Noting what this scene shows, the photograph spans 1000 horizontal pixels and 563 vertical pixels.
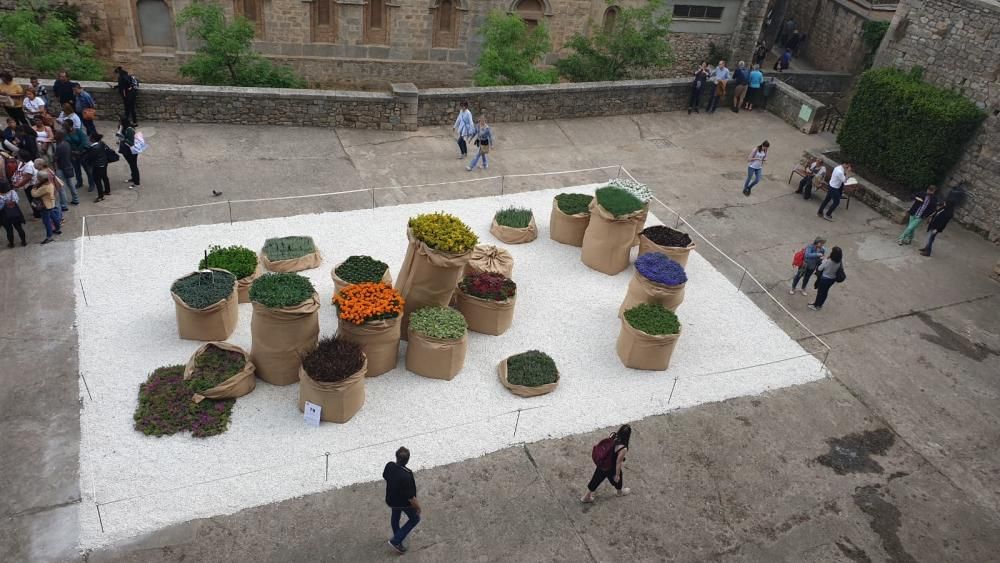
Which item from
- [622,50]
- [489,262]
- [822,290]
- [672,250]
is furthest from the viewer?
[622,50]

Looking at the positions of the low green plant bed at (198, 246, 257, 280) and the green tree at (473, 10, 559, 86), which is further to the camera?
the green tree at (473, 10, 559, 86)

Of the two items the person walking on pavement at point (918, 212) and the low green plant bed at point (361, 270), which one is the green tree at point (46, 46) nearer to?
the low green plant bed at point (361, 270)

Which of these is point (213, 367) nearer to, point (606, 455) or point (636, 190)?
point (606, 455)

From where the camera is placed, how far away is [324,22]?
2683 cm

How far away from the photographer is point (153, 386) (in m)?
9.76

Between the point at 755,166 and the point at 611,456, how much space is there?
10.5 m

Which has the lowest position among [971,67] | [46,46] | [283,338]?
[283,338]

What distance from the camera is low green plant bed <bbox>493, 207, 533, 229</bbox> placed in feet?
46.2

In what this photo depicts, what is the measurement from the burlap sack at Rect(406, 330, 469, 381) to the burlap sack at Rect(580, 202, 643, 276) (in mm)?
3818

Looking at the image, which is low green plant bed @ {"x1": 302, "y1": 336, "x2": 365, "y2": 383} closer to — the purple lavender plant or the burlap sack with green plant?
the burlap sack with green plant

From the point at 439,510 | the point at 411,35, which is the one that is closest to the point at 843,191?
the point at 439,510

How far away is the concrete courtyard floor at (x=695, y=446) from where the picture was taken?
841 centimetres

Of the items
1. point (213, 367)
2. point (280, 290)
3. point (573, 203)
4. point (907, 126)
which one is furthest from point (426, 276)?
point (907, 126)

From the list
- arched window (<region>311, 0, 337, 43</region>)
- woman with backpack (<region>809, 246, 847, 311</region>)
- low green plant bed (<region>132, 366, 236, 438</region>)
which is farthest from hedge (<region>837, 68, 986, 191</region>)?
arched window (<region>311, 0, 337, 43</region>)
